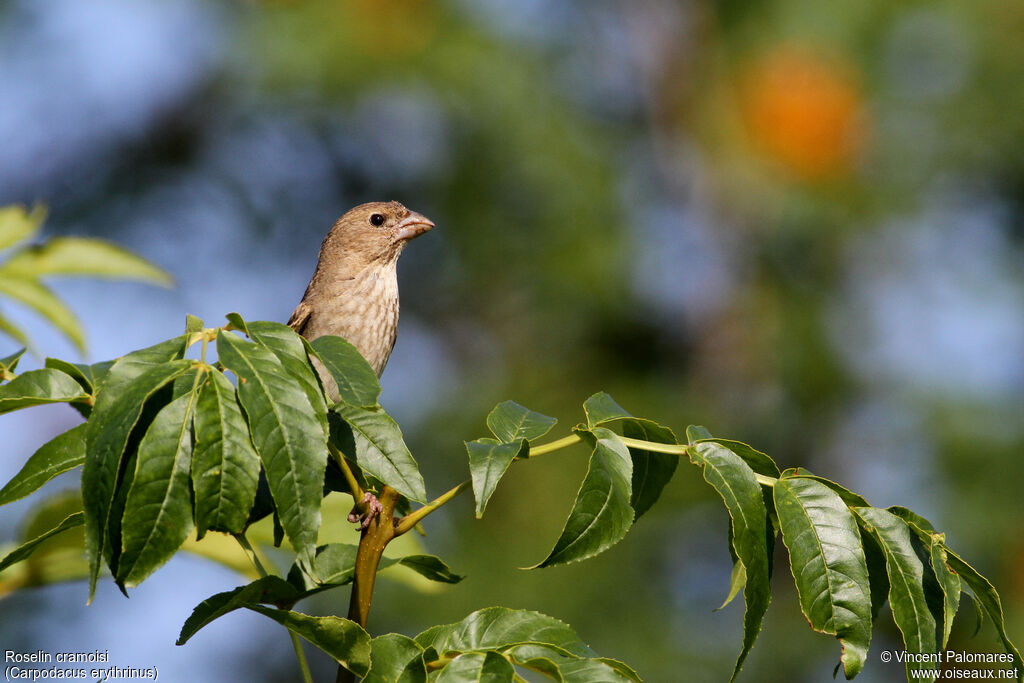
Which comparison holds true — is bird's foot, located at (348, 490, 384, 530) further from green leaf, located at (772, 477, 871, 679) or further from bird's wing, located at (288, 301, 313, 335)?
bird's wing, located at (288, 301, 313, 335)

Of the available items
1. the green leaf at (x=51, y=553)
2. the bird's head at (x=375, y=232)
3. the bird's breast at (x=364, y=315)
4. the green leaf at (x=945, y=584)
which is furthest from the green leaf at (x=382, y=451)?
the bird's head at (x=375, y=232)

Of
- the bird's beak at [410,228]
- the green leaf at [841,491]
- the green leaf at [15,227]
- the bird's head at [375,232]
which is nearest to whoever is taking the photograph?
the green leaf at [841,491]

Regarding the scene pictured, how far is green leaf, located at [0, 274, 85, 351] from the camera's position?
319 cm

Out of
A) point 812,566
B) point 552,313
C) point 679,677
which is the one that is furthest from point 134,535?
point 552,313

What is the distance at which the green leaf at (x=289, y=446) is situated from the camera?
177cm

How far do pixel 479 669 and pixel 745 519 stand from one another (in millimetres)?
595

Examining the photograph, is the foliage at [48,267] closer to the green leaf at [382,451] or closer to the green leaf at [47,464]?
the green leaf at [47,464]

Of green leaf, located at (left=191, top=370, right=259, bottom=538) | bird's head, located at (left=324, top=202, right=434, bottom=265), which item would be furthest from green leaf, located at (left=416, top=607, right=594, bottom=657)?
bird's head, located at (left=324, top=202, right=434, bottom=265)

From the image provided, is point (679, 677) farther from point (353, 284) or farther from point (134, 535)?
point (134, 535)

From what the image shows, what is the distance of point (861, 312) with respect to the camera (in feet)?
31.8

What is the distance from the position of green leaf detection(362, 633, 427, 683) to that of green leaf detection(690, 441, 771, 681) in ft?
1.99

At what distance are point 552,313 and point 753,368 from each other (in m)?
1.93

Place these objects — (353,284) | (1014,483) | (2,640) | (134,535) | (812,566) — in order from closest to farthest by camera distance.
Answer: (134,535) → (812,566) → (353,284) → (2,640) → (1014,483)

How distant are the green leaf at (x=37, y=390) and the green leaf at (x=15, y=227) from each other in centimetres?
122
